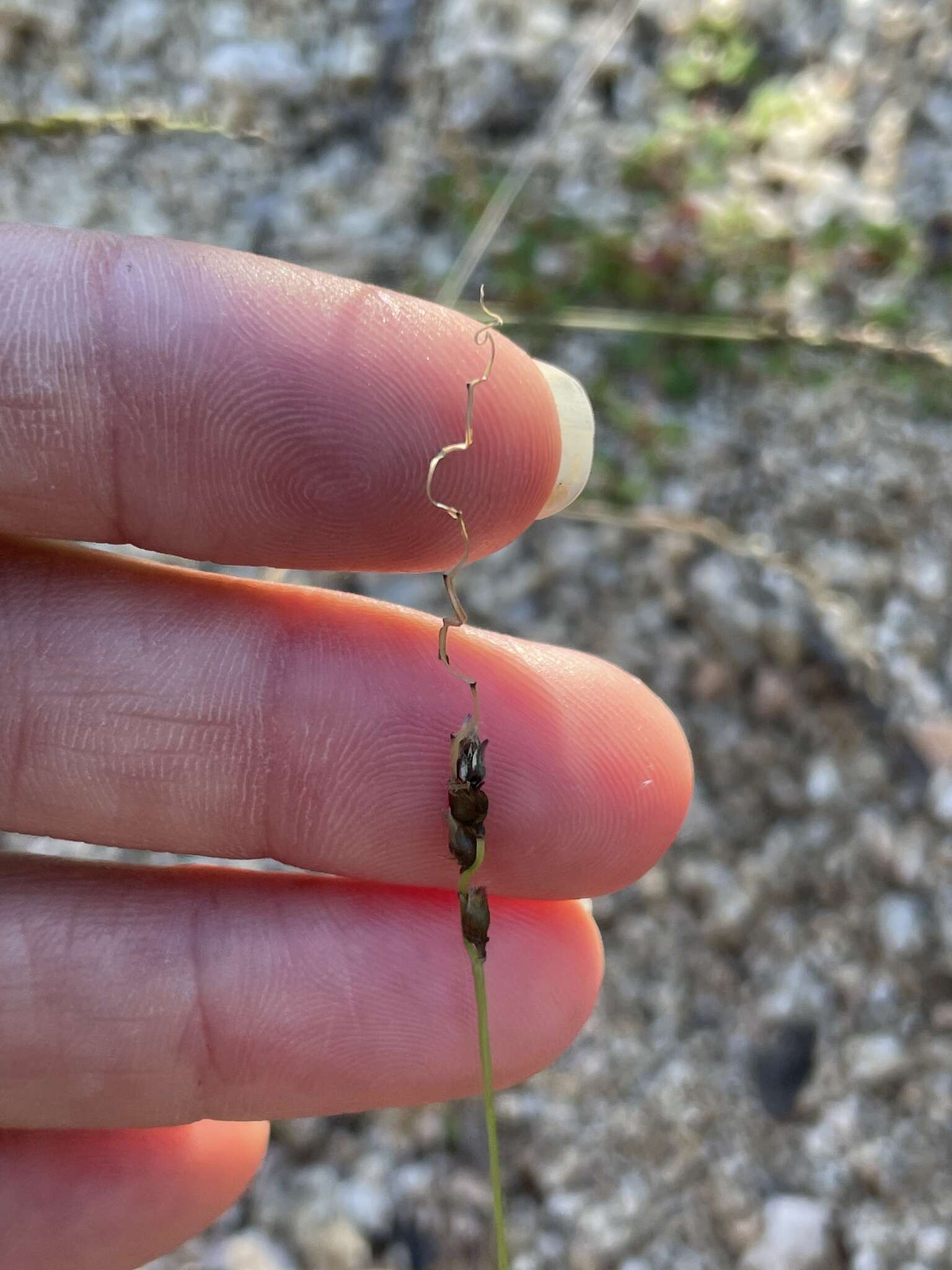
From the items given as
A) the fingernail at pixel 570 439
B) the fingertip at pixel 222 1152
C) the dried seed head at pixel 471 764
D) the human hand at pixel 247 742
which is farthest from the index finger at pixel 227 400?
the fingertip at pixel 222 1152

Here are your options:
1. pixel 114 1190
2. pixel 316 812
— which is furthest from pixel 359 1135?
pixel 316 812

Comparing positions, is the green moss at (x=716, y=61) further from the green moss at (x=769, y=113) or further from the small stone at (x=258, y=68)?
the small stone at (x=258, y=68)

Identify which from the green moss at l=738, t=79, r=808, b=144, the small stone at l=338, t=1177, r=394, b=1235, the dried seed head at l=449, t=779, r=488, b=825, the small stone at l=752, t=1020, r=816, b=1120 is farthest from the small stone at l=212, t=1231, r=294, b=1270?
the green moss at l=738, t=79, r=808, b=144

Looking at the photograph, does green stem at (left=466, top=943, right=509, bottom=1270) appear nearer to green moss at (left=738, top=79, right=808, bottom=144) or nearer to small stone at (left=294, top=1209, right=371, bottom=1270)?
small stone at (left=294, top=1209, right=371, bottom=1270)

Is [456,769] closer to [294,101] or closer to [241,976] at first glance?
[241,976]

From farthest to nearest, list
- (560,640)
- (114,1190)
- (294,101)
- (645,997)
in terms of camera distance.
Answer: (294,101) < (560,640) < (645,997) < (114,1190)
